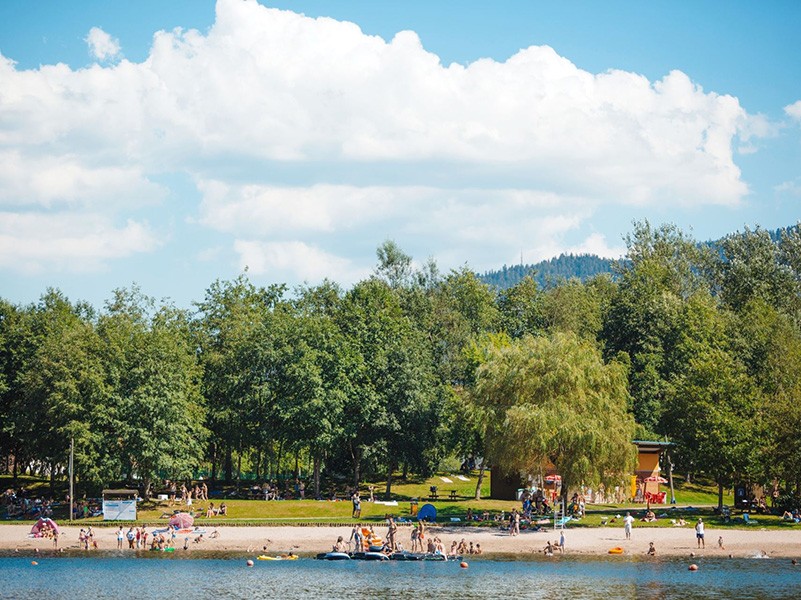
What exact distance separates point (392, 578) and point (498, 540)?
12426 mm

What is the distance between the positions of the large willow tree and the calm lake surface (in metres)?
8.25

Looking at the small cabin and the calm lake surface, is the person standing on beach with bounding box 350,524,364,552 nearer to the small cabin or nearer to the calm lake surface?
the calm lake surface

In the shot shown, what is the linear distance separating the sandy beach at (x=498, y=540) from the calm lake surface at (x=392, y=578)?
8.89 ft

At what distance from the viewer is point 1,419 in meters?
91.7

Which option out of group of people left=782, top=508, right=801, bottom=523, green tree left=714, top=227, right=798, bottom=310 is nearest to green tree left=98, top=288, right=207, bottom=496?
group of people left=782, top=508, right=801, bottom=523

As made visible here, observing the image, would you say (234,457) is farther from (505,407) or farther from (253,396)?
(505,407)

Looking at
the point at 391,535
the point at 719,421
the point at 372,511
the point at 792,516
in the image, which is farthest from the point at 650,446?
the point at 391,535

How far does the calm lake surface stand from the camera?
177ft

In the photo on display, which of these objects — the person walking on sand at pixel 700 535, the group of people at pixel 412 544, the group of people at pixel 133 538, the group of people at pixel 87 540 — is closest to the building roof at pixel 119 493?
the group of people at pixel 133 538

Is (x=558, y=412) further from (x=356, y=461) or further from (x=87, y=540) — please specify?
(x=87, y=540)

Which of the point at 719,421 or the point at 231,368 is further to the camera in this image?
the point at 231,368

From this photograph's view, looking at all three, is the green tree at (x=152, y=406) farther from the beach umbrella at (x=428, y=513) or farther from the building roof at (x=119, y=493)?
the beach umbrella at (x=428, y=513)

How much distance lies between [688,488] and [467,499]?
24812 millimetres

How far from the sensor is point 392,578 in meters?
59.8
